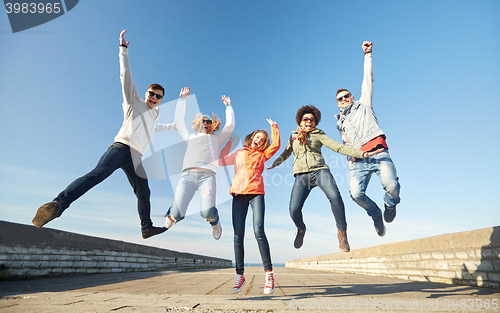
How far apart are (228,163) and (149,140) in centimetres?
128

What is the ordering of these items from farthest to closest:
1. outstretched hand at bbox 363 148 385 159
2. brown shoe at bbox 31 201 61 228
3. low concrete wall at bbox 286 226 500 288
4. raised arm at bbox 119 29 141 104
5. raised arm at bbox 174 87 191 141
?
low concrete wall at bbox 286 226 500 288 → raised arm at bbox 174 87 191 141 → raised arm at bbox 119 29 141 104 → outstretched hand at bbox 363 148 385 159 → brown shoe at bbox 31 201 61 228

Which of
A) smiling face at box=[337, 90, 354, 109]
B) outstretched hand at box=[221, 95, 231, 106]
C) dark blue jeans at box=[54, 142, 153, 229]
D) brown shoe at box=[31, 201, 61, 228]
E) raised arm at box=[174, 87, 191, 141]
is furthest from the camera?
outstretched hand at box=[221, 95, 231, 106]

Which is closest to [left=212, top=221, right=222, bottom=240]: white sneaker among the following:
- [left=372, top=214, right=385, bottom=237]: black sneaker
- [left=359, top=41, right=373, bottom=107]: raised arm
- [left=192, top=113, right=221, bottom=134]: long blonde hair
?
[left=192, top=113, right=221, bottom=134]: long blonde hair

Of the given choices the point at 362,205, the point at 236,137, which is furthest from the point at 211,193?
the point at 362,205

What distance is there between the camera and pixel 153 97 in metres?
3.75

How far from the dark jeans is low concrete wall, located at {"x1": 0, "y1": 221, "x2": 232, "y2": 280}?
6.53m

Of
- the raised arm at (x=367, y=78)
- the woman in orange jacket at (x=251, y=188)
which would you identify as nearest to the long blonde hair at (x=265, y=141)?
the woman in orange jacket at (x=251, y=188)

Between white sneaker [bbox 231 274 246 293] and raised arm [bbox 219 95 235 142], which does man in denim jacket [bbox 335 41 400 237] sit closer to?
raised arm [bbox 219 95 235 142]

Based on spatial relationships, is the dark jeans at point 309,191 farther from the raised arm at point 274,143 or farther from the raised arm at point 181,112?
the raised arm at point 181,112

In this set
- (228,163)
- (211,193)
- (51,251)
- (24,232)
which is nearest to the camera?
(211,193)

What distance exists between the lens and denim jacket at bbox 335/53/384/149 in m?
3.40

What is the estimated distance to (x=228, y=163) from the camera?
4340 mm

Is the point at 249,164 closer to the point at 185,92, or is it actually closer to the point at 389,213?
the point at 185,92

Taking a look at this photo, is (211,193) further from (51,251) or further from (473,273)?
(51,251)
